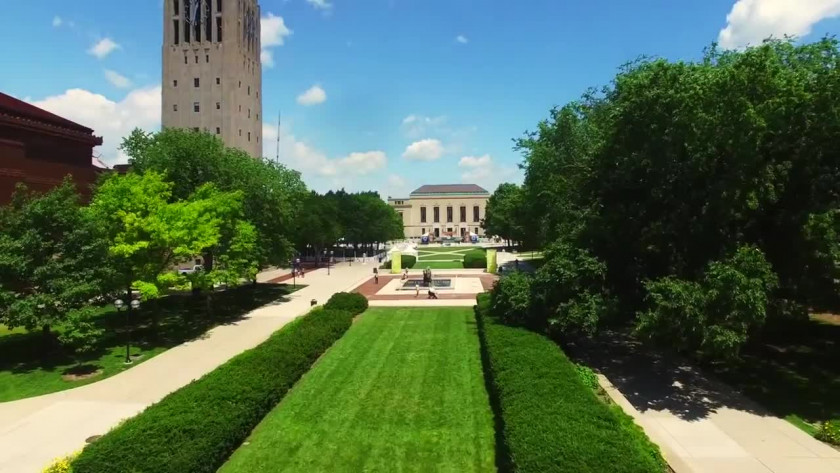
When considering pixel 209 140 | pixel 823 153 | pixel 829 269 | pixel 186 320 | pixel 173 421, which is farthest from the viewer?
pixel 209 140

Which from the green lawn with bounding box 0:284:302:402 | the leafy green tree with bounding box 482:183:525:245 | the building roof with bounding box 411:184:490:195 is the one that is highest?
the building roof with bounding box 411:184:490:195

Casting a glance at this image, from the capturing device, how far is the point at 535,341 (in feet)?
56.4

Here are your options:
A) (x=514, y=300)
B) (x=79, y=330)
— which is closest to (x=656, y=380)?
(x=514, y=300)

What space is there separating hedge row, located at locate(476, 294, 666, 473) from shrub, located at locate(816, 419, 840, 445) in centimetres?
504

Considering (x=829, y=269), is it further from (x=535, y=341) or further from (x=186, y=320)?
(x=186, y=320)

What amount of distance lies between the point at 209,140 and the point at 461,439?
2718 centimetres

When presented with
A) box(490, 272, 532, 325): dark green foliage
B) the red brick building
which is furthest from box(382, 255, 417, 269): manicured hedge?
box(490, 272, 532, 325): dark green foliage

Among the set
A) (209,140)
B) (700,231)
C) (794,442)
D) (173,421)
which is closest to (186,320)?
(209,140)

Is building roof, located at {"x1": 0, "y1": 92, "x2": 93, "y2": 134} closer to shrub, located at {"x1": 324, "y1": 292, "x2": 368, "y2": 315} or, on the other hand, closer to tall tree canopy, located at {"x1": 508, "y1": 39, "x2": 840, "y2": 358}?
shrub, located at {"x1": 324, "y1": 292, "x2": 368, "y2": 315}

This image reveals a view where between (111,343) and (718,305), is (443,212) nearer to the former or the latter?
(111,343)

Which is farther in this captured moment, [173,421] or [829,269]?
[829,269]

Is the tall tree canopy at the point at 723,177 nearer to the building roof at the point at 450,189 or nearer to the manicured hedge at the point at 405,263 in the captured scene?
the manicured hedge at the point at 405,263

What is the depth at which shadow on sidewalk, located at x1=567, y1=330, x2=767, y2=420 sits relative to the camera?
587 inches

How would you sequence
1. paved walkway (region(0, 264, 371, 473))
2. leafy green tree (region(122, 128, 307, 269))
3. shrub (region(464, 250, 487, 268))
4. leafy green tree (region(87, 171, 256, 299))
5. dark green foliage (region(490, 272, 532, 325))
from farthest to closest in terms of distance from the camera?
shrub (region(464, 250, 487, 268)) → leafy green tree (region(122, 128, 307, 269)) → leafy green tree (region(87, 171, 256, 299)) → dark green foliage (region(490, 272, 532, 325)) → paved walkway (region(0, 264, 371, 473))
